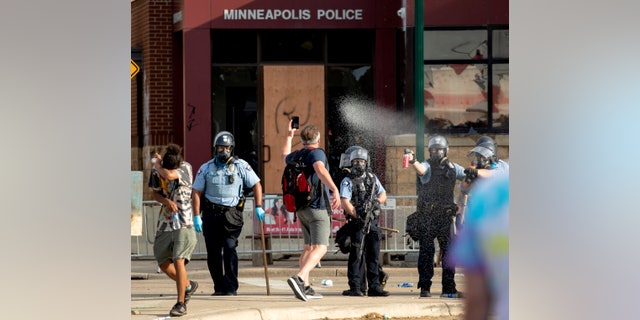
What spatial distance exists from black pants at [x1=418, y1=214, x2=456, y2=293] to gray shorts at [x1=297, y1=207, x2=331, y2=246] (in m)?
0.71

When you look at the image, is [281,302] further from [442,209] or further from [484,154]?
[484,154]

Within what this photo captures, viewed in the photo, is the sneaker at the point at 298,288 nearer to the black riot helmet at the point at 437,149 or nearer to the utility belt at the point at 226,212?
the utility belt at the point at 226,212

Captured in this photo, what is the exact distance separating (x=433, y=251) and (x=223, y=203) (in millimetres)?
1601

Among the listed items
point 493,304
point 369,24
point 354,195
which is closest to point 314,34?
point 369,24

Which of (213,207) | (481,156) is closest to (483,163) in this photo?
(481,156)

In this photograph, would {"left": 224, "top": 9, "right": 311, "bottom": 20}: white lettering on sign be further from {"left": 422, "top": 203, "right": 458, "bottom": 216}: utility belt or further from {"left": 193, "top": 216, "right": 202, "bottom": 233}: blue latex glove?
{"left": 193, "top": 216, "right": 202, "bottom": 233}: blue latex glove

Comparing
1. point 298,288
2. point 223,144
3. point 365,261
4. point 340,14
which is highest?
point 340,14

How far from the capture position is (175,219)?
30.3ft

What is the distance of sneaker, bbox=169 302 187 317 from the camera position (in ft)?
30.4

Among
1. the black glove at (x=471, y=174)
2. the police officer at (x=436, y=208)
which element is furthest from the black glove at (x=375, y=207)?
the black glove at (x=471, y=174)

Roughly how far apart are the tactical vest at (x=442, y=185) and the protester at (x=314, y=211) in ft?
2.27
